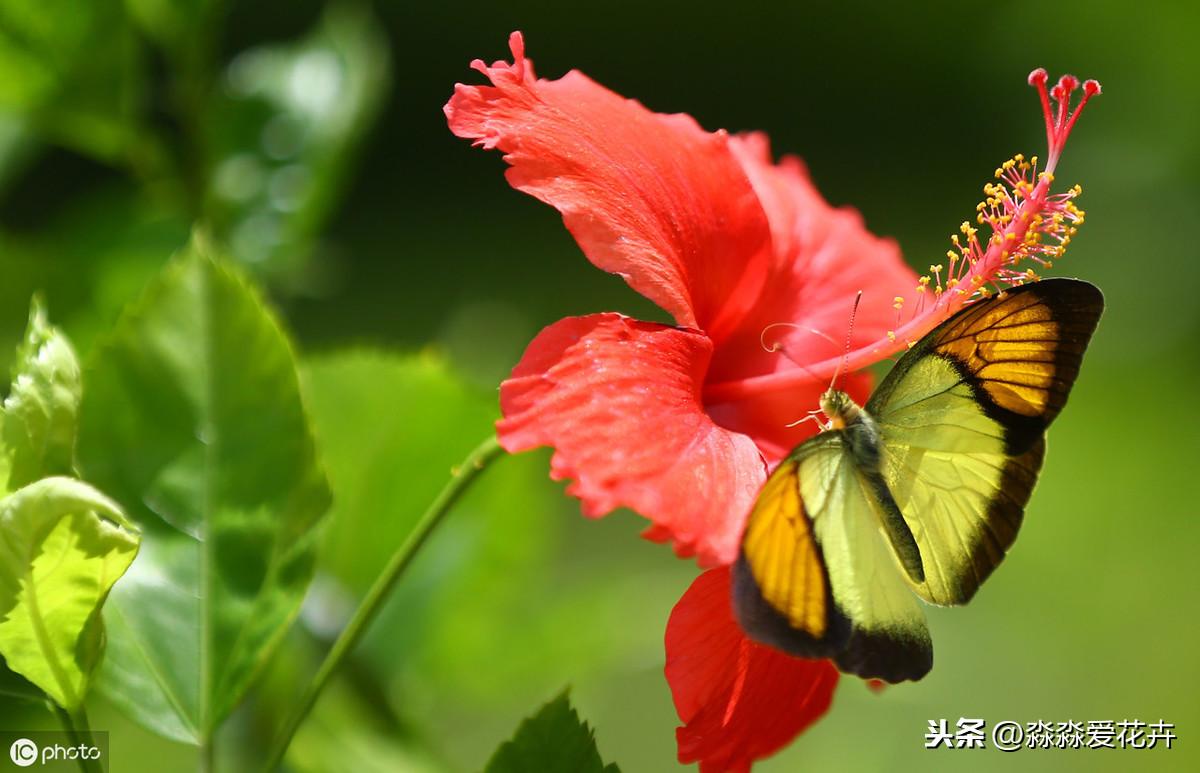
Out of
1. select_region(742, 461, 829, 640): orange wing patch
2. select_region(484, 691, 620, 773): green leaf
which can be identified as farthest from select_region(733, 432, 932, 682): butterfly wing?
select_region(484, 691, 620, 773): green leaf

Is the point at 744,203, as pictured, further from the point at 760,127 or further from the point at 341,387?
the point at 760,127

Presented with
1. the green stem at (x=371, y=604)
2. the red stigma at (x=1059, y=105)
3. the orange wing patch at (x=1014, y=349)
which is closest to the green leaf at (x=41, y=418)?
the green stem at (x=371, y=604)

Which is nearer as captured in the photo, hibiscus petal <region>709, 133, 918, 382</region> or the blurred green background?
hibiscus petal <region>709, 133, 918, 382</region>

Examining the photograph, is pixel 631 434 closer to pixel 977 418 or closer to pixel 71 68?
pixel 977 418

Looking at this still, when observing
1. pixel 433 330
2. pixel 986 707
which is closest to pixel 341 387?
pixel 986 707

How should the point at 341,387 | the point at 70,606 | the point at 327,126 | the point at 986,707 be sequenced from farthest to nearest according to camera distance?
the point at 986,707 < the point at 327,126 < the point at 341,387 < the point at 70,606

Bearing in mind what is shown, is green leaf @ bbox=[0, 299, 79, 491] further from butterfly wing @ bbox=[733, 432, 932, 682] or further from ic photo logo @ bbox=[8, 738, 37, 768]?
butterfly wing @ bbox=[733, 432, 932, 682]

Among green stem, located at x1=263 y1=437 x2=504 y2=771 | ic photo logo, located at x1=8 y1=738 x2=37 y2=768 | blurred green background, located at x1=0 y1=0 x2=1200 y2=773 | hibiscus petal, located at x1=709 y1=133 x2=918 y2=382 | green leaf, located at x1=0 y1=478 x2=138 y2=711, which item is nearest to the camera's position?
green leaf, located at x1=0 y1=478 x2=138 y2=711
